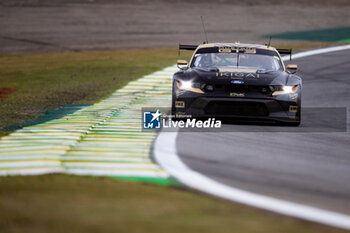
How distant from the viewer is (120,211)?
14.8 feet

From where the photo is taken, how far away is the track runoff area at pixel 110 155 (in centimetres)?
496

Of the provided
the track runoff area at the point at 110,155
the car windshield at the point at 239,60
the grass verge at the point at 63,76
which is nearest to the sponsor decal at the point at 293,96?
the car windshield at the point at 239,60

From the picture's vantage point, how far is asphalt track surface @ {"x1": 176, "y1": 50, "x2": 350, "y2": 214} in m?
5.30

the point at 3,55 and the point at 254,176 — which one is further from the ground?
the point at 254,176

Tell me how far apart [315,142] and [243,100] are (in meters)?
1.30

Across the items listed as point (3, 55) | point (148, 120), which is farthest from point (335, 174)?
point (3, 55)

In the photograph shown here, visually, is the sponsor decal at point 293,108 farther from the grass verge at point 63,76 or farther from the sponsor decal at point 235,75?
the grass verge at point 63,76

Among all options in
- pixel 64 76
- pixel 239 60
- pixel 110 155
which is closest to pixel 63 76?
pixel 64 76

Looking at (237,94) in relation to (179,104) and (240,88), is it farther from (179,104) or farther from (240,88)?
(179,104)

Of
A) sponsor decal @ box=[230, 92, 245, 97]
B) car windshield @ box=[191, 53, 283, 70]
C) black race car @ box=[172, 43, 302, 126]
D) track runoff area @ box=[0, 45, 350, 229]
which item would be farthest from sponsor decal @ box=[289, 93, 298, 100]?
track runoff area @ box=[0, 45, 350, 229]

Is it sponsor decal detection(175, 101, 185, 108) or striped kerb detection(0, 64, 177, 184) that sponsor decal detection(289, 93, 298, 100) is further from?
striped kerb detection(0, 64, 177, 184)

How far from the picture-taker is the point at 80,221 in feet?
14.0

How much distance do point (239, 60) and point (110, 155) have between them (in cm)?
428

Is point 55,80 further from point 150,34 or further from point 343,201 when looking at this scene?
point 343,201
